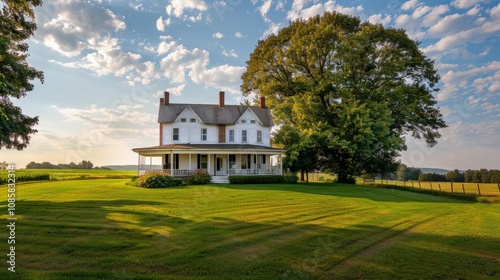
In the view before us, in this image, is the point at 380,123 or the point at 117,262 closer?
the point at 117,262

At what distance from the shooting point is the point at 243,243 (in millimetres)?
8930

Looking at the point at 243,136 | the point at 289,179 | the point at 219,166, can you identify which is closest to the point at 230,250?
the point at 289,179

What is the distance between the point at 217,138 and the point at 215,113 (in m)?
3.09

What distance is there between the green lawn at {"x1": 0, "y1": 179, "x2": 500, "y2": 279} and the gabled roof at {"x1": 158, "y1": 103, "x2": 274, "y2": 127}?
1993 centimetres

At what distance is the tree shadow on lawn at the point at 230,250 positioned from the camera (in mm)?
6898

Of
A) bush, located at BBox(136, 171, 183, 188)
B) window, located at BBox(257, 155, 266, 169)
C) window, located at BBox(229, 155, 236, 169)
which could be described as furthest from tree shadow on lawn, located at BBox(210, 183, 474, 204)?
window, located at BBox(257, 155, 266, 169)

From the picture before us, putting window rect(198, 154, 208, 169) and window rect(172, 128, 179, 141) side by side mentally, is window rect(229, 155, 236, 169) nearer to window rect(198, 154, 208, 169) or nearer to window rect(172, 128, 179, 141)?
window rect(198, 154, 208, 169)

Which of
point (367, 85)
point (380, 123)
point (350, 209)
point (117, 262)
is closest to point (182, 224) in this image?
point (117, 262)

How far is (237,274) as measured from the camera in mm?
6746

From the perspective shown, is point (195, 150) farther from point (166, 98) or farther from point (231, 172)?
point (166, 98)

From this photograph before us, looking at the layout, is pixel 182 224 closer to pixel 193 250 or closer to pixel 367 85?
pixel 193 250

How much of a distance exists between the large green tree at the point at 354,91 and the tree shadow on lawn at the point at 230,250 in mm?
22262

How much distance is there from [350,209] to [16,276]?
13722 mm

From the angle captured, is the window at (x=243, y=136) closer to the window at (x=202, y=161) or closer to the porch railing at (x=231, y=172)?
the porch railing at (x=231, y=172)
